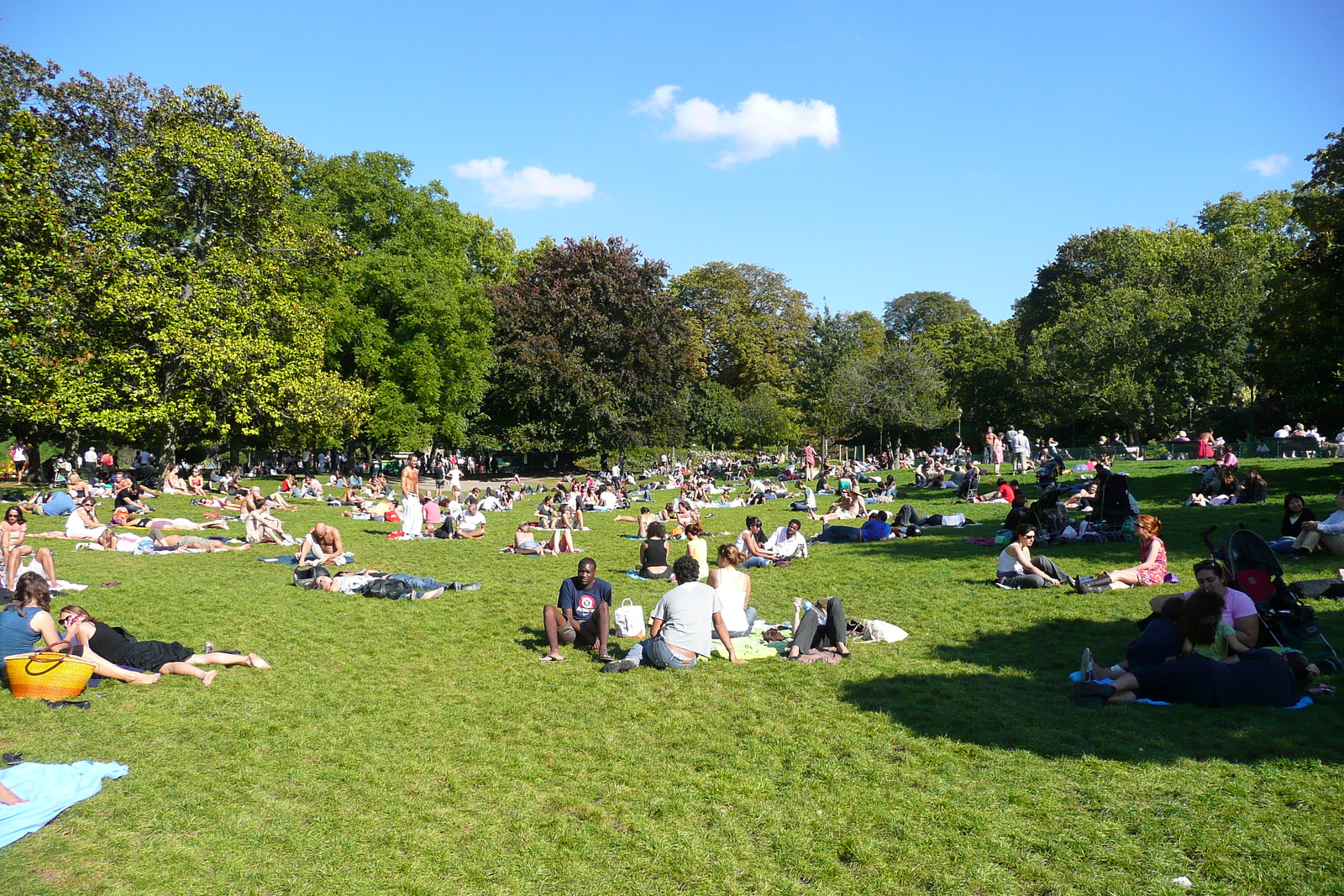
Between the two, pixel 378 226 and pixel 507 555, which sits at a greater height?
pixel 378 226

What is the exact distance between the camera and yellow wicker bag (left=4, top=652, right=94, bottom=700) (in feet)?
23.5

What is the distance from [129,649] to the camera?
8.00 meters

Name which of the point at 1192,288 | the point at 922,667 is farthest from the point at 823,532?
the point at 1192,288

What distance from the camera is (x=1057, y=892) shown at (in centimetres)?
412

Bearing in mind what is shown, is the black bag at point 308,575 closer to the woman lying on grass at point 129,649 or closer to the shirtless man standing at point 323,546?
the shirtless man standing at point 323,546

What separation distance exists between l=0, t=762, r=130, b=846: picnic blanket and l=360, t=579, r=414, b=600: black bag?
6123 mm

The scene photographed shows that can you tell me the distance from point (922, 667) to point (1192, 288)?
42.3 metres

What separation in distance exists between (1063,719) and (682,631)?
11.0 ft

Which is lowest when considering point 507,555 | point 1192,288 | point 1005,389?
point 507,555

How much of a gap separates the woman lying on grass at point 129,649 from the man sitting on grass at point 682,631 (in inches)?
150

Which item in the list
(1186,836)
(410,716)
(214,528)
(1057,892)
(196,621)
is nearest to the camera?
(1057,892)

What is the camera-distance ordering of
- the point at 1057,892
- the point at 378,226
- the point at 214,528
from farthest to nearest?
the point at 378,226, the point at 214,528, the point at 1057,892

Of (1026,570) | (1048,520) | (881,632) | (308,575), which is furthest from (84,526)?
(1048,520)

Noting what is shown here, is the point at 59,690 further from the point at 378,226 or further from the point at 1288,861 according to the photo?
the point at 378,226
